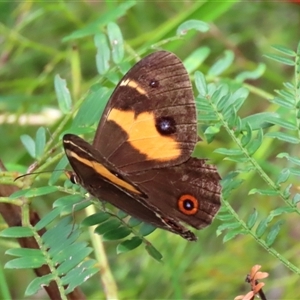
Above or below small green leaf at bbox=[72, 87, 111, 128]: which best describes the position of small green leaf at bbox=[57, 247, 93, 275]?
below

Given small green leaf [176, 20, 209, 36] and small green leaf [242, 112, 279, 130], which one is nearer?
small green leaf [242, 112, 279, 130]

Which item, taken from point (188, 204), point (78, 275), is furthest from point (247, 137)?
point (78, 275)

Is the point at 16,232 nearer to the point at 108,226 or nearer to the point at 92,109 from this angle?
the point at 108,226

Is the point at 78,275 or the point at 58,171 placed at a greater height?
the point at 58,171

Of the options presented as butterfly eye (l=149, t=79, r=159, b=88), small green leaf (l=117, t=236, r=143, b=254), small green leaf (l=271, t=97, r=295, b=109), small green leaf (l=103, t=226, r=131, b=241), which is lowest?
small green leaf (l=117, t=236, r=143, b=254)

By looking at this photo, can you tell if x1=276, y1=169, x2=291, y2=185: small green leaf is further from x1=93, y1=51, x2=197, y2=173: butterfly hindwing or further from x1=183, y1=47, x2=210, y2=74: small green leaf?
x1=183, y1=47, x2=210, y2=74: small green leaf

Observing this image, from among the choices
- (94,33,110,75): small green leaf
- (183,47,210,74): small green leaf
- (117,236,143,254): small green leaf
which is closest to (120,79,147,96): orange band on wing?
(94,33,110,75): small green leaf

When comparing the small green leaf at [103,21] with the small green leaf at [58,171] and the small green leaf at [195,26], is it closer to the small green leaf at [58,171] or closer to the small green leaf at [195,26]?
the small green leaf at [195,26]
